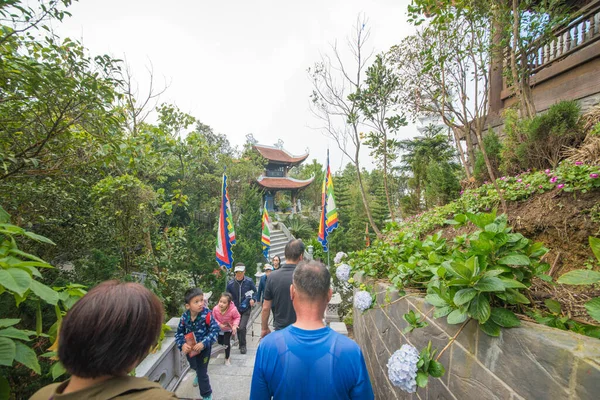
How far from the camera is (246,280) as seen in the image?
460 centimetres

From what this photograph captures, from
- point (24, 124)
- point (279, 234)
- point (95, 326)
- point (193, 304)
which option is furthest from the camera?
point (279, 234)

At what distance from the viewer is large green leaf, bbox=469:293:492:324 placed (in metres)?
0.93

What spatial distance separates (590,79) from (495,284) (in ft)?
19.3

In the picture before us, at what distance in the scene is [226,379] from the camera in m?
3.47

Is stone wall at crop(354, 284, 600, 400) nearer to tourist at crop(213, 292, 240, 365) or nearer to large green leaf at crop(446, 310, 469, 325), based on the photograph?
large green leaf at crop(446, 310, 469, 325)

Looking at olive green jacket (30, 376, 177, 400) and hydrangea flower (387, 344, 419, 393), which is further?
hydrangea flower (387, 344, 419, 393)

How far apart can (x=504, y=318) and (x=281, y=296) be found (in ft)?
6.78

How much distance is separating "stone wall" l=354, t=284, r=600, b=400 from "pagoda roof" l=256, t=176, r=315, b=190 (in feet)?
60.8

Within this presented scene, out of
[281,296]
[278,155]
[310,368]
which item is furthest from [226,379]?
[278,155]

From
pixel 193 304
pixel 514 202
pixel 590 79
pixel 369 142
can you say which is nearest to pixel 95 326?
pixel 193 304

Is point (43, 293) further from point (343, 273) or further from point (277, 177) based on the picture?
point (277, 177)

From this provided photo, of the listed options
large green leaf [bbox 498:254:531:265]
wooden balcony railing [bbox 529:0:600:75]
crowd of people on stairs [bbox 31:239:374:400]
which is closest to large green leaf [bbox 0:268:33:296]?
crowd of people on stairs [bbox 31:239:374:400]

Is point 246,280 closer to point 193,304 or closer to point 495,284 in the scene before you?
point 193,304

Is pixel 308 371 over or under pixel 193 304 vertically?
over
